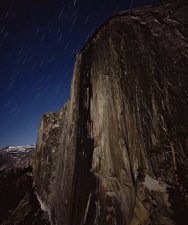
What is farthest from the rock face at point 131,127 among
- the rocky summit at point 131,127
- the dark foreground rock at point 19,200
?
the dark foreground rock at point 19,200

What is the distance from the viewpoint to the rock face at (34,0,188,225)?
689 inches

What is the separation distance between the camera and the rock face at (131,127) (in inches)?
689

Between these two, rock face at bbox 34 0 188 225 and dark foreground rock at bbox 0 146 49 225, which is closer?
rock face at bbox 34 0 188 225

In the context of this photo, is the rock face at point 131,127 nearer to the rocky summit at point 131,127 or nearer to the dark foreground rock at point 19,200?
the rocky summit at point 131,127

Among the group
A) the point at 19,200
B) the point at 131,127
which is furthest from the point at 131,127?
the point at 19,200

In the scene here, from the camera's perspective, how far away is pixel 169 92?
20453mm

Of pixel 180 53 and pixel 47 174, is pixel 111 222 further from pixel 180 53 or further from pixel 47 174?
pixel 47 174

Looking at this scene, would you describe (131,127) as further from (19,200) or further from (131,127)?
(19,200)

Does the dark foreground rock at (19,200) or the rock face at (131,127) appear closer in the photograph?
the rock face at (131,127)

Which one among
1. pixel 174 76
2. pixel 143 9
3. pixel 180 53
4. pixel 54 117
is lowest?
pixel 174 76

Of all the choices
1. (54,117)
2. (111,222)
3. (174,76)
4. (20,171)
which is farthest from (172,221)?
(20,171)

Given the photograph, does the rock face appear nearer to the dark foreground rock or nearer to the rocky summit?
the rocky summit

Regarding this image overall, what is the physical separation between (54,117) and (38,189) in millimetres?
13915

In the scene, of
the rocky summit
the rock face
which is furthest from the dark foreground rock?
the rock face
